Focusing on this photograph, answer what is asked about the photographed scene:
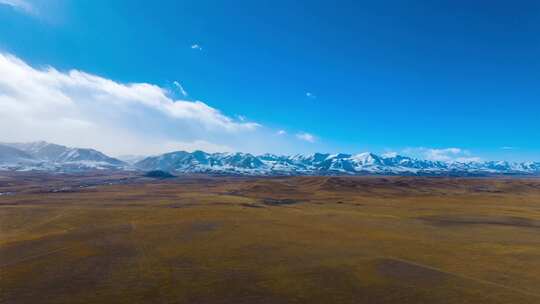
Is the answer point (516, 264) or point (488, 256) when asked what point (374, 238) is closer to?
point (488, 256)

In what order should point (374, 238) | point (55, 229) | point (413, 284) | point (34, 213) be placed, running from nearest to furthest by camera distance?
1. point (413, 284)
2. point (374, 238)
3. point (55, 229)
4. point (34, 213)

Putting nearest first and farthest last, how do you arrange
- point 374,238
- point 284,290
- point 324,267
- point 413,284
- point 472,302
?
1. point 472,302
2. point 284,290
3. point 413,284
4. point 324,267
5. point 374,238

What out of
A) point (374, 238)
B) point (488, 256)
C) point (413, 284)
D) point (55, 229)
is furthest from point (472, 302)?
point (55, 229)

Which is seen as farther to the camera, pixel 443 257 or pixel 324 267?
pixel 443 257

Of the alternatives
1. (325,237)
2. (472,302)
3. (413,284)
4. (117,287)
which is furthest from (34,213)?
(472,302)

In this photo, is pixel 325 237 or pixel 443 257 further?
pixel 325 237

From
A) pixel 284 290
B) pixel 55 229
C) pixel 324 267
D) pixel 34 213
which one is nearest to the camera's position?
pixel 284 290

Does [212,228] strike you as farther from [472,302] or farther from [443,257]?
[472,302]

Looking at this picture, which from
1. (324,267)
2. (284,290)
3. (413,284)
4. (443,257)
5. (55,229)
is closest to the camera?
(284,290)
